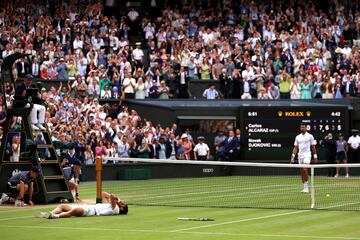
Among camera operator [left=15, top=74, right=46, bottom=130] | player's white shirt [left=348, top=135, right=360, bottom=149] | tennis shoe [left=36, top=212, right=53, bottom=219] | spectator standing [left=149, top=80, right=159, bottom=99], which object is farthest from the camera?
spectator standing [left=149, top=80, right=159, bottom=99]

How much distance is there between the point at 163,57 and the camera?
44.9 meters

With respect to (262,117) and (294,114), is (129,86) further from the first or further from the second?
(294,114)

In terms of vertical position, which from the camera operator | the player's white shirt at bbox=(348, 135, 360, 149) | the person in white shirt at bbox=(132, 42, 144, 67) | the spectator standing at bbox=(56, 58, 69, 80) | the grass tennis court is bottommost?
the grass tennis court

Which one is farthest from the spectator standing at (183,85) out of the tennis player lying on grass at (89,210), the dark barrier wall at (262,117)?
the tennis player lying on grass at (89,210)

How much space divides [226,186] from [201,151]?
931cm

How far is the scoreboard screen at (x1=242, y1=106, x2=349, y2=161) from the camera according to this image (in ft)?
136

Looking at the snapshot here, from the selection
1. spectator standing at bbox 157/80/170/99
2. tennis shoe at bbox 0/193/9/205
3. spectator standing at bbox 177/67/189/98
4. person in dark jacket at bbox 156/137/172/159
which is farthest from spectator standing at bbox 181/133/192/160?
tennis shoe at bbox 0/193/9/205

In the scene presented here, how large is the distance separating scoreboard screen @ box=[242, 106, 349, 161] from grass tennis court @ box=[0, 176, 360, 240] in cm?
1034

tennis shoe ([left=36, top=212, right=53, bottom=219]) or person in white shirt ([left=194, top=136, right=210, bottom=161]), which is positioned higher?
person in white shirt ([left=194, top=136, right=210, bottom=161])

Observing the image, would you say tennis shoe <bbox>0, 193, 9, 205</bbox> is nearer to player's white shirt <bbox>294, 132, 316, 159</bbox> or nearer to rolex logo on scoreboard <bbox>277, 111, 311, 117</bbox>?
player's white shirt <bbox>294, 132, 316, 159</bbox>

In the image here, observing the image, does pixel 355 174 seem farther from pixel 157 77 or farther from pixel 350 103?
pixel 157 77

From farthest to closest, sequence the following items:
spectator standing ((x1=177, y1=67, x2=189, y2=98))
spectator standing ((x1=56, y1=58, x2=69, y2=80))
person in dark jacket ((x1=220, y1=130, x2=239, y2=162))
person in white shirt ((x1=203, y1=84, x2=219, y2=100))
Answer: person in white shirt ((x1=203, y1=84, x2=219, y2=100)) < spectator standing ((x1=177, y1=67, x2=189, y2=98)) < person in dark jacket ((x1=220, y1=130, x2=239, y2=162)) < spectator standing ((x1=56, y1=58, x2=69, y2=80))

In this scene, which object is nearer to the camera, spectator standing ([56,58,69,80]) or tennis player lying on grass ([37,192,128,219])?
tennis player lying on grass ([37,192,128,219])

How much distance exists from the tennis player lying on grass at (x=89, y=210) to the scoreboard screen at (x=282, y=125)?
1930 cm
